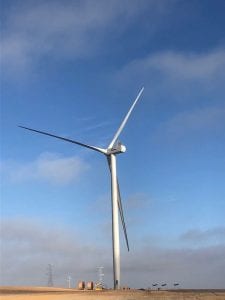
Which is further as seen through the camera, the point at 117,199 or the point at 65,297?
the point at 117,199

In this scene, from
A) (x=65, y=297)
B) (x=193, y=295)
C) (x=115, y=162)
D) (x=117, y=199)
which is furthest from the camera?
(x=115, y=162)

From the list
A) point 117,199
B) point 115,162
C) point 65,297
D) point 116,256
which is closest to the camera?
point 65,297

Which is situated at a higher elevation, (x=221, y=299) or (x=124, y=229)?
(x=124, y=229)

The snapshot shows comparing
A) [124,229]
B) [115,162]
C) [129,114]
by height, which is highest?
[129,114]

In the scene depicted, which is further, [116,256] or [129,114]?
[129,114]

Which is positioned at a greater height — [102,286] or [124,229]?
[124,229]

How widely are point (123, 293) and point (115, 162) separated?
39.8m

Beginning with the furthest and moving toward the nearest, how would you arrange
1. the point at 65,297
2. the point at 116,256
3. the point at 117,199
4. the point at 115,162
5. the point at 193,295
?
the point at 115,162, the point at 117,199, the point at 116,256, the point at 193,295, the point at 65,297

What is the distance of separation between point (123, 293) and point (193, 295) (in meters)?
13.7

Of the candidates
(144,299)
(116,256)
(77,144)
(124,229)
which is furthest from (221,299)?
(77,144)

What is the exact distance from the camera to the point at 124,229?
387 feet

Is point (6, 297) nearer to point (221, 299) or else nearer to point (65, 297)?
point (65, 297)

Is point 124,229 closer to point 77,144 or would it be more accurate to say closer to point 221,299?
point 77,144

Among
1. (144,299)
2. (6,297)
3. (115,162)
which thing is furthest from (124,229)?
(6,297)
